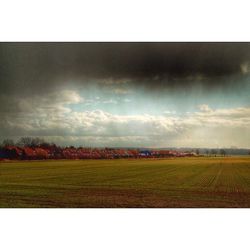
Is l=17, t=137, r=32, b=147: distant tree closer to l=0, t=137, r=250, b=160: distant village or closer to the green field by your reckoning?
l=0, t=137, r=250, b=160: distant village

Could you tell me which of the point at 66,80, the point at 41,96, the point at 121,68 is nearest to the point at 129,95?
the point at 121,68

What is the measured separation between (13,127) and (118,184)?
2327 millimetres

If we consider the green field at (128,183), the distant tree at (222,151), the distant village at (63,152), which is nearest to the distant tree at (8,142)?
the distant village at (63,152)

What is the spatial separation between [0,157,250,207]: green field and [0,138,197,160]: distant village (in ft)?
0.39

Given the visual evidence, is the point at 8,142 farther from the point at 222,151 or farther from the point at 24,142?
the point at 222,151

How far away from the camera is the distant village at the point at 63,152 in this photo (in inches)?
302

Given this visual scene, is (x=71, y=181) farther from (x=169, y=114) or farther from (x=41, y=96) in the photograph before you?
(x=169, y=114)

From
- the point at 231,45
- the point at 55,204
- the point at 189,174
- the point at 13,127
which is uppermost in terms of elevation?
the point at 231,45

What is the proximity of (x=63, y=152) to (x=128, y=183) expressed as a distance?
4.78ft

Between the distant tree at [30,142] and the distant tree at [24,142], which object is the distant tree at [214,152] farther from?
the distant tree at [24,142]

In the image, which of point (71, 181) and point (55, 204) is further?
point (71, 181)

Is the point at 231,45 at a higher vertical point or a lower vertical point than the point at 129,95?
higher

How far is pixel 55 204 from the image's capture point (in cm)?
720

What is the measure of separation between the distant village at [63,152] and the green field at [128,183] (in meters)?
0.12
